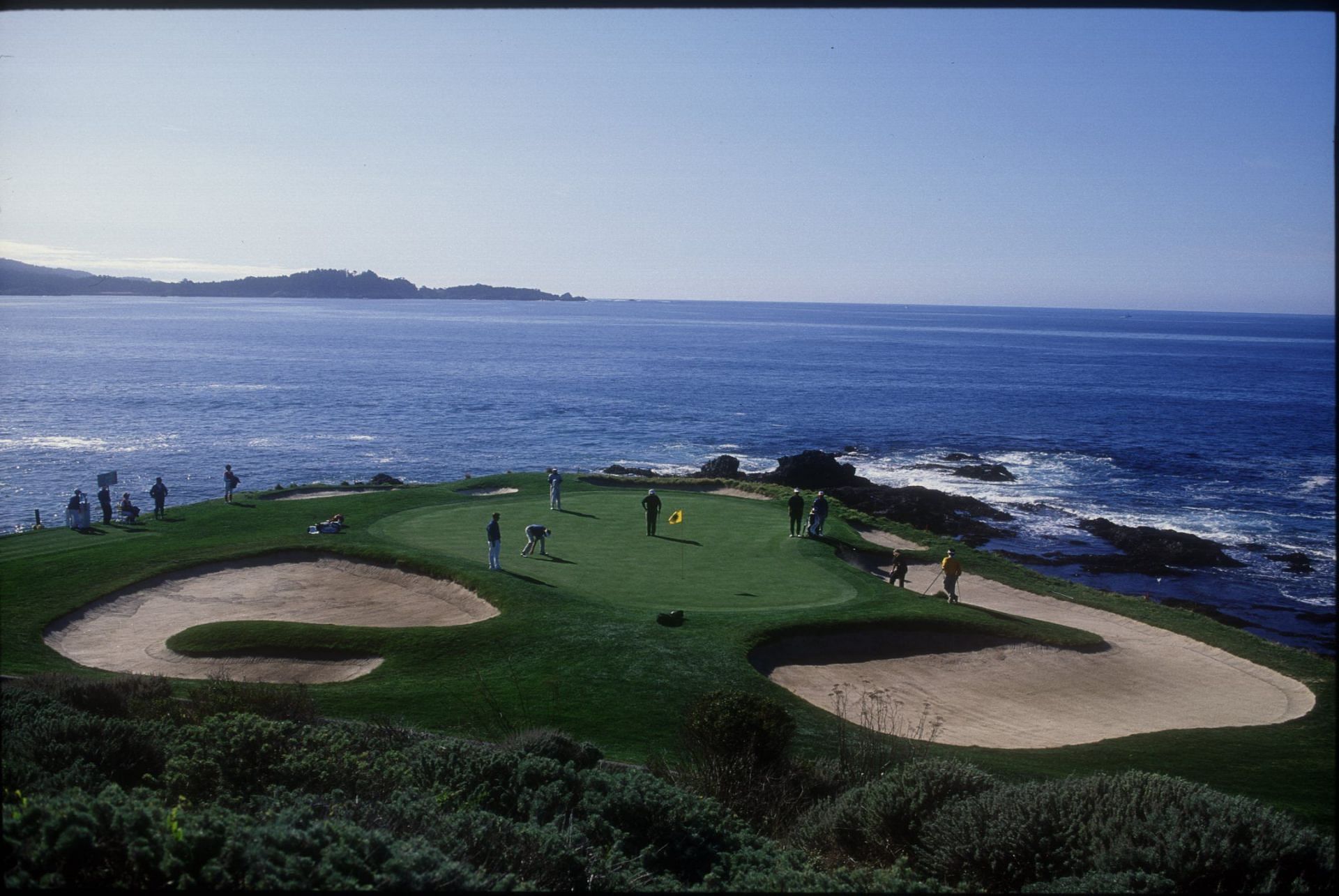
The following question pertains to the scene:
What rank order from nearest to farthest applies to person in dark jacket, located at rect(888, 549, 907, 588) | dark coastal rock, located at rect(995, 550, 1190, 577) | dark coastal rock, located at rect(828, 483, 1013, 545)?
1. person in dark jacket, located at rect(888, 549, 907, 588)
2. dark coastal rock, located at rect(995, 550, 1190, 577)
3. dark coastal rock, located at rect(828, 483, 1013, 545)

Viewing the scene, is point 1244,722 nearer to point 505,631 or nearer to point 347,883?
point 505,631

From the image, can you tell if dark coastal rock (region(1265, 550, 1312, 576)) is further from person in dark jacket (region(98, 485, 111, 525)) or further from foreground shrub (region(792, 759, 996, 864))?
person in dark jacket (region(98, 485, 111, 525))

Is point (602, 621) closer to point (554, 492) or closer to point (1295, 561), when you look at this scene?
point (554, 492)

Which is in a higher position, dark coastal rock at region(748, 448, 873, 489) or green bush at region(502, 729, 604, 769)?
green bush at region(502, 729, 604, 769)

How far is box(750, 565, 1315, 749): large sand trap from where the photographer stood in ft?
51.2

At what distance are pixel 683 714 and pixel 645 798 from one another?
5.01 meters

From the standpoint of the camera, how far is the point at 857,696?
1616 centimetres

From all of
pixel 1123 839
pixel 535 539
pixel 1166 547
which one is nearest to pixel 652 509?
pixel 535 539

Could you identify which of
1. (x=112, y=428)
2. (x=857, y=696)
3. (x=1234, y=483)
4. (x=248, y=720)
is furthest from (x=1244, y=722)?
(x=112, y=428)

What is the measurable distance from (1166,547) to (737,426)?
39.0 metres

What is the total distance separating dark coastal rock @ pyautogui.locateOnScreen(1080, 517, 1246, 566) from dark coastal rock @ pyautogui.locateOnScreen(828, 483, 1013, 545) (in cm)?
455

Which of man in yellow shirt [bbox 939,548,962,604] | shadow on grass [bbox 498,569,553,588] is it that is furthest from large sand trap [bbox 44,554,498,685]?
man in yellow shirt [bbox 939,548,962,604]

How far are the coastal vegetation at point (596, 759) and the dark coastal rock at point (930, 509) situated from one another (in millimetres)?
17374

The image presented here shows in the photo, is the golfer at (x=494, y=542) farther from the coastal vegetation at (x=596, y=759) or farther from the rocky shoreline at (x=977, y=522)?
the rocky shoreline at (x=977, y=522)
